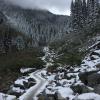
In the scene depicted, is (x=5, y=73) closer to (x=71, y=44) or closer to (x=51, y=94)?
(x=51, y=94)

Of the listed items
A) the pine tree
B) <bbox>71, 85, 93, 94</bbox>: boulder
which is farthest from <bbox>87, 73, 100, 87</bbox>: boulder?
the pine tree

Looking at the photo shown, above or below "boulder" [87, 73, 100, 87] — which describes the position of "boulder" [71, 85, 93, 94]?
below

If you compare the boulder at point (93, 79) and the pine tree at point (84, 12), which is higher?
the pine tree at point (84, 12)

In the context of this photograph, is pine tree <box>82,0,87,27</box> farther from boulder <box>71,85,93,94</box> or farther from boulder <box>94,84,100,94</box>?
boulder <box>94,84,100,94</box>

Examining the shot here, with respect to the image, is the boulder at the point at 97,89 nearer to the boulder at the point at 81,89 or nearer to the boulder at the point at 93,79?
the boulder at the point at 81,89

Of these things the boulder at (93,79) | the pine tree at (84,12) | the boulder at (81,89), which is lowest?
the boulder at (81,89)

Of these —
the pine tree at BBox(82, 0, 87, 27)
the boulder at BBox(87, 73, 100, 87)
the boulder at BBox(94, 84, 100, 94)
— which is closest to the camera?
the boulder at BBox(94, 84, 100, 94)

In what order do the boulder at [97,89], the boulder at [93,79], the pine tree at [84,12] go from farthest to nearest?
the pine tree at [84,12] → the boulder at [93,79] → the boulder at [97,89]

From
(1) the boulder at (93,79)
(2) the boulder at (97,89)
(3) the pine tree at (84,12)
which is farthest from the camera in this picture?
(3) the pine tree at (84,12)

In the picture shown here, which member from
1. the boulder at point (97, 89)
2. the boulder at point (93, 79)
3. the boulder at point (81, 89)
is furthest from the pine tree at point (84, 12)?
the boulder at point (97, 89)

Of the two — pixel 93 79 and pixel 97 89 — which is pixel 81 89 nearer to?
pixel 97 89

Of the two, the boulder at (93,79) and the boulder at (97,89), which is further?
the boulder at (93,79)

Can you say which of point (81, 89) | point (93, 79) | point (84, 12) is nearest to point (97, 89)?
point (81, 89)

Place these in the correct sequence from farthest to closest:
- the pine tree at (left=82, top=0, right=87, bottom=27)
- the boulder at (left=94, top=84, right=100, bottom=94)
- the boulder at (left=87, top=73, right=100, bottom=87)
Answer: the pine tree at (left=82, top=0, right=87, bottom=27) → the boulder at (left=87, top=73, right=100, bottom=87) → the boulder at (left=94, top=84, right=100, bottom=94)
